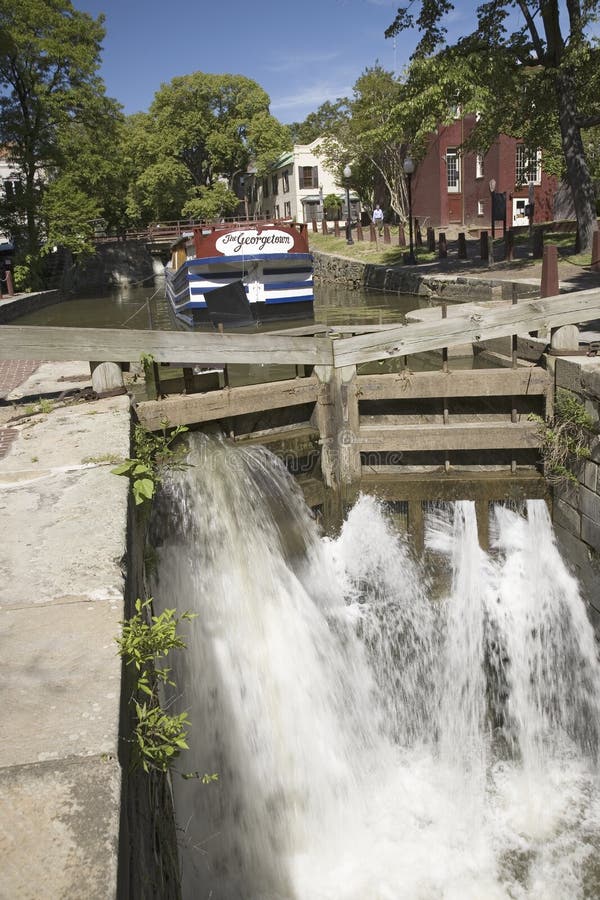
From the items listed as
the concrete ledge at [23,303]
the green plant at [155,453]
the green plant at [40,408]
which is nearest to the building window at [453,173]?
the concrete ledge at [23,303]

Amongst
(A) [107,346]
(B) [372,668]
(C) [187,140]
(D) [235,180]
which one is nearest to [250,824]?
(B) [372,668]

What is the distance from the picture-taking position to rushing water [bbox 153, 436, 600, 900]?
5.65 m

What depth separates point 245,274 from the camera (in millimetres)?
21344

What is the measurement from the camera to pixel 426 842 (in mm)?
6086

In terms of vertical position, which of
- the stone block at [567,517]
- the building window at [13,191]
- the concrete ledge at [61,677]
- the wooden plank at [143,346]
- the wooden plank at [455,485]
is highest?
the building window at [13,191]

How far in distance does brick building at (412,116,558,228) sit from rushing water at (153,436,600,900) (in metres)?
32.6

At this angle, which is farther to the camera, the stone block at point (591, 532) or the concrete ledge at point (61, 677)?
the stone block at point (591, 532)

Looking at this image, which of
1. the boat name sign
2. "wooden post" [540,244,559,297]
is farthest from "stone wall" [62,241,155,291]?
"wooden post" [540,244,559,297]

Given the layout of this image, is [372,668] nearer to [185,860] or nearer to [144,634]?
[185,860]

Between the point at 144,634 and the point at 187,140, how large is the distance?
62.2m

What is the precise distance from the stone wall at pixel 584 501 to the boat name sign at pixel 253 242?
1413 centimetres

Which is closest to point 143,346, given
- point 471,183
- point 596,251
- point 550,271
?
point 550,271

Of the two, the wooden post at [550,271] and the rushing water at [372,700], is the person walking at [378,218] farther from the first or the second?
the rushing water at [372,700]

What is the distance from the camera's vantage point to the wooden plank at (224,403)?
7.92 m
